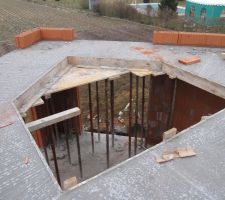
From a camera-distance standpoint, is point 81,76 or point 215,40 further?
point 215,40

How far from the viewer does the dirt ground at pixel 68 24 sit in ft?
82.0

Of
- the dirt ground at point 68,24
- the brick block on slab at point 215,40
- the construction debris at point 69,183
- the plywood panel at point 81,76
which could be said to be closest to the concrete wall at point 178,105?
the plywood panel at point 81,76

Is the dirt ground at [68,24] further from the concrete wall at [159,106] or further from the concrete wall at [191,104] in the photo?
the concrete wall at [191,104]

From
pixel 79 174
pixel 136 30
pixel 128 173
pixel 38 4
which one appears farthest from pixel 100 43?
pixel 38 4

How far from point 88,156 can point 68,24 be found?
2184 centimetres

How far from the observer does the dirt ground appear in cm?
2500

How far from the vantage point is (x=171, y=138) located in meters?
5.86

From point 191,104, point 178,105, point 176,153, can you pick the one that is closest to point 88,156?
point 178,105

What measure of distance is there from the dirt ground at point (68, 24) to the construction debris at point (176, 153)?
61.2 ft

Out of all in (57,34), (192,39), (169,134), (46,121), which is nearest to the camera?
(169,134)

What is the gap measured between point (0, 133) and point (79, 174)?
17.8 ft

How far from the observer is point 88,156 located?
38.7ft

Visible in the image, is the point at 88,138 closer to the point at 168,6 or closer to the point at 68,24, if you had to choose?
the point at 68,24

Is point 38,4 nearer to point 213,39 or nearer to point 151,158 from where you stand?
point 213,39
